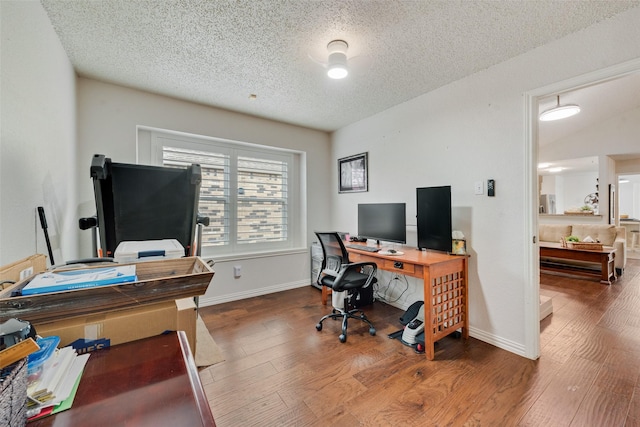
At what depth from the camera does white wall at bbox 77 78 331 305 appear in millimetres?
2525

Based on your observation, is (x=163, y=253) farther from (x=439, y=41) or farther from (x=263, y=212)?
(x=263, y=212)

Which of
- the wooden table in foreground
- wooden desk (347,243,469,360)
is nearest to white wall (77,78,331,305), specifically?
wooden desk (347,243,469,360)

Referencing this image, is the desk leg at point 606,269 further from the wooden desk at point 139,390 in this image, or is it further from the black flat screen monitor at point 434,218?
the wooden desk at point 139,390

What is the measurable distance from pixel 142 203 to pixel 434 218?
2.36 meters

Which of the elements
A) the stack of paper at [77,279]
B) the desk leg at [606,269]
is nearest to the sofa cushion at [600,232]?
the desk leg at [606,269]

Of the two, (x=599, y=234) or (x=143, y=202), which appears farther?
(x=599, y=234)

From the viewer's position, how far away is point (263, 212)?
3781 mm

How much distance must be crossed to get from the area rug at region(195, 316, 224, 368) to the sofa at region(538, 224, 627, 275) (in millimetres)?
4825

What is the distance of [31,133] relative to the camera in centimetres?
144

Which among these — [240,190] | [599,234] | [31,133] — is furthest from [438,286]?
[599,234]

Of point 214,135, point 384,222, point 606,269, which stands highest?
point 214,135

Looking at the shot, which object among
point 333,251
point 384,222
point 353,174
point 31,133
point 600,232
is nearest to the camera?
point 31,133

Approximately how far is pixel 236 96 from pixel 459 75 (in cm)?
223

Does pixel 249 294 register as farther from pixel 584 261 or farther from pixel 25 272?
pixel 584 261
